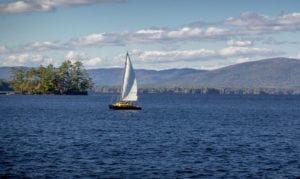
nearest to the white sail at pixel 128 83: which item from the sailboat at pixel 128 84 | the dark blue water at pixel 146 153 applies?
the sailboat at pixel 128 84

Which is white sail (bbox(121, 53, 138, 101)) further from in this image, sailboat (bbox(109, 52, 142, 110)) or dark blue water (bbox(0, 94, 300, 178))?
dark blue water (bbox(0, 94, 300, 178))

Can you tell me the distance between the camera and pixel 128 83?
14112 cm

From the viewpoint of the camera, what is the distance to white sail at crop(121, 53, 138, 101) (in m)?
140

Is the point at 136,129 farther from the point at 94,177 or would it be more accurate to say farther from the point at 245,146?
the point at 94,177

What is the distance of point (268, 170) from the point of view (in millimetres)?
51781

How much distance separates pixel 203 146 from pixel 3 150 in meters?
26.3

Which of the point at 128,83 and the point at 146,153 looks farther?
the point at 128,83

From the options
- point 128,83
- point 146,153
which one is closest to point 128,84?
point 128,83

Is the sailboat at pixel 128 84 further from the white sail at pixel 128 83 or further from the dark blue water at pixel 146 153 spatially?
the dark blue water at pixel 146 153

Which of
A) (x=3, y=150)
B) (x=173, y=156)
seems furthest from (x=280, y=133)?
(x=3, y=150)

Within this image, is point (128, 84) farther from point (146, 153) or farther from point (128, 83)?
point (146, 153)

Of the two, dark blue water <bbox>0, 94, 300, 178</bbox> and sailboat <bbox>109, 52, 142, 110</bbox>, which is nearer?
dark blue water <bbox>0, 94, 300, 178</bbox>

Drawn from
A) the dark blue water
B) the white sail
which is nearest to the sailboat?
the white sail

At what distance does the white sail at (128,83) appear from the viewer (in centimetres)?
13988
